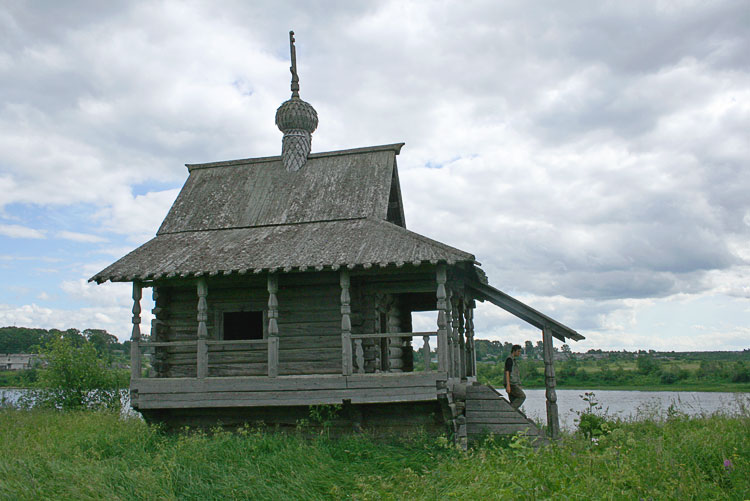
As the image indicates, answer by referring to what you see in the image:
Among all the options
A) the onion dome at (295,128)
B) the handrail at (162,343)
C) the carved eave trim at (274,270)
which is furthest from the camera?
the onion dome at (295,128)

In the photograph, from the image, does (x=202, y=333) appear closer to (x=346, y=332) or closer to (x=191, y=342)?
(x=191, y=342)

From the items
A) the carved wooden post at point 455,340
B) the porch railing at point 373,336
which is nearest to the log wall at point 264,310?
the porch railing at point 373,336

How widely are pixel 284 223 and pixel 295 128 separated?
3667 mm

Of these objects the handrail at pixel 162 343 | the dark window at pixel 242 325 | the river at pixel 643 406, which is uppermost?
the dark window at pixel 242 325

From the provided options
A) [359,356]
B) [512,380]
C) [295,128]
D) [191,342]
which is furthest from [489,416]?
[295,128]

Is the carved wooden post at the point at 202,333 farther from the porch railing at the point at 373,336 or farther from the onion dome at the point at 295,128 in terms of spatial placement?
the onion dome at the point at 295,128

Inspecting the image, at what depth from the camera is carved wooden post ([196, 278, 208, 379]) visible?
12502 mm

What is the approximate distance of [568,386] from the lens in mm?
53969

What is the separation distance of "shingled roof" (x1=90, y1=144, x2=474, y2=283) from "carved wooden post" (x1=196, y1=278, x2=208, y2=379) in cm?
52

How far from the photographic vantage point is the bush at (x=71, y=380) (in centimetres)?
2603

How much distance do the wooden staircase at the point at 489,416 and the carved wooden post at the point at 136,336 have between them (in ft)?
22.6

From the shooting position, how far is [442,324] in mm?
11578

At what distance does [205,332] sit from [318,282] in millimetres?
2477

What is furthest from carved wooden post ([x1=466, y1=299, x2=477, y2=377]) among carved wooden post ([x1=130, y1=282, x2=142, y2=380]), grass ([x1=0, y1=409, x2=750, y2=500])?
carved wooden post ([x1=130, y1=282, x2=142, y2=380])
